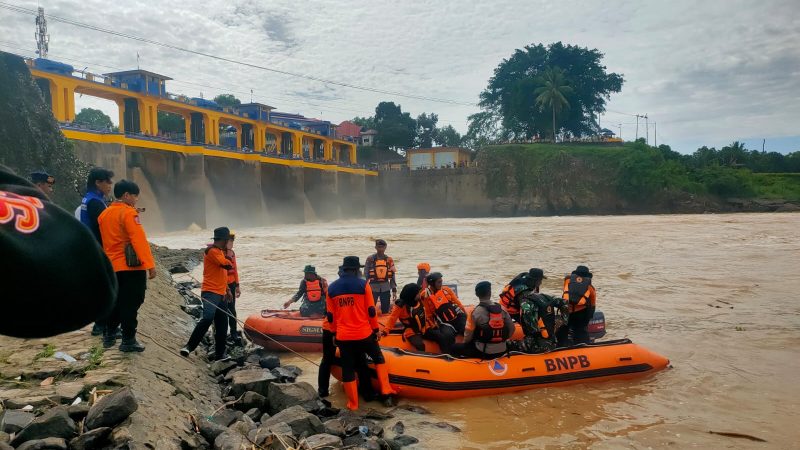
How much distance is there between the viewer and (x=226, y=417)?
459 cm

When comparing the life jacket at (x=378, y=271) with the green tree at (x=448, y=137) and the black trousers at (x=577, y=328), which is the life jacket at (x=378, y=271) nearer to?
the black trousers at (x=577, y=328)

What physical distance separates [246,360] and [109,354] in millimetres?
2377

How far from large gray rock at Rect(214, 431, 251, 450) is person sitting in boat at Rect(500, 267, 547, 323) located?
4.40 m

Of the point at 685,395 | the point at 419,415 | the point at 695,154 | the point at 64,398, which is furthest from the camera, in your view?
the point at 695,154

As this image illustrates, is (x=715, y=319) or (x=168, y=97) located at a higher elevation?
(x=168, y=97)

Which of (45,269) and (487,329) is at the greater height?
(45,269)

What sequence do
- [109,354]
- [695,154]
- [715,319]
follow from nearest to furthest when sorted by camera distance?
[109,354], [715,319], [695,154]

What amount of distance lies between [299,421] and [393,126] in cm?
6389

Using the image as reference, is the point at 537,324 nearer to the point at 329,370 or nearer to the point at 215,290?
the point at 329,370

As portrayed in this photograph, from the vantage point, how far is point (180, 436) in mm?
3674

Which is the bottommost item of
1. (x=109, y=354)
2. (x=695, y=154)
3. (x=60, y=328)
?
(x=109, y=354)

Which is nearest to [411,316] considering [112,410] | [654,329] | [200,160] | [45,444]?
[112,410]

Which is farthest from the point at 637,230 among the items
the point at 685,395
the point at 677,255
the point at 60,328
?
the point at 60,328

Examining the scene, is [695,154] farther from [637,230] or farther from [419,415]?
[419,415]
